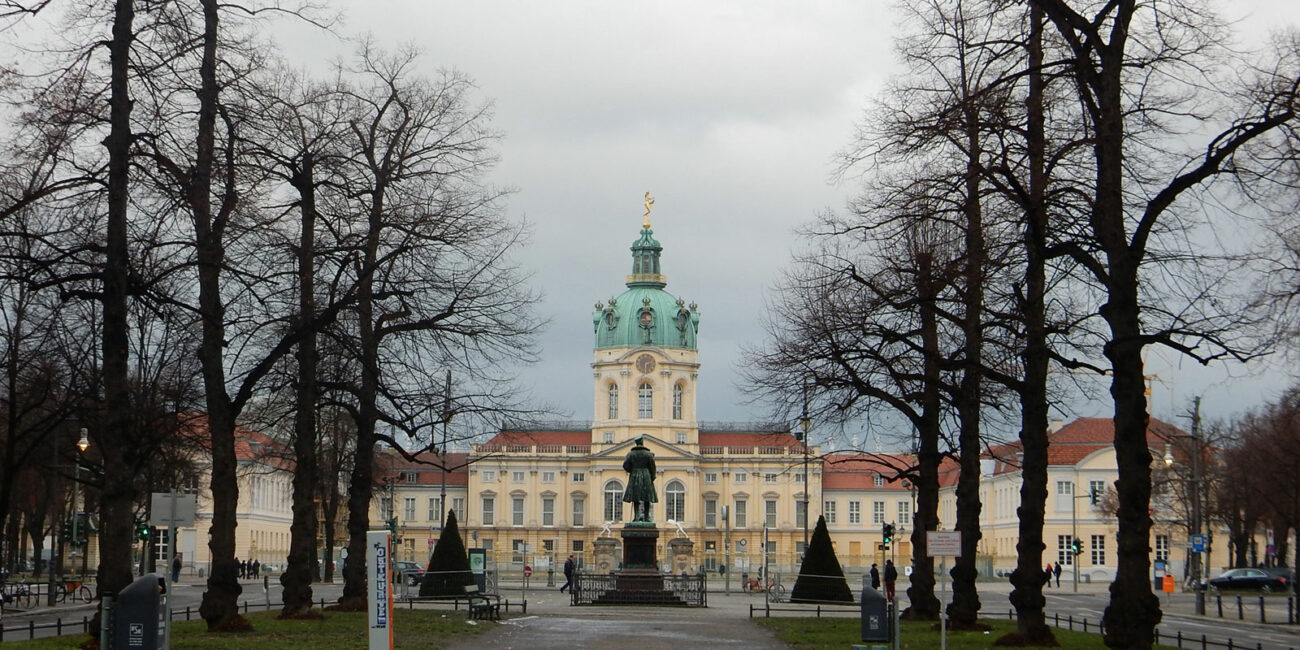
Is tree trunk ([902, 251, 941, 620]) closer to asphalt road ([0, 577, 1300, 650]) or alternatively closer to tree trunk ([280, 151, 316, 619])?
asphalt road ([0, 577, 1300, 650])

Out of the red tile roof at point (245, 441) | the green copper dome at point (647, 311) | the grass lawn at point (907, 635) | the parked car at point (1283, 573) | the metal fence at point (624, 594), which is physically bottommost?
the parked car at point (1283, 573)

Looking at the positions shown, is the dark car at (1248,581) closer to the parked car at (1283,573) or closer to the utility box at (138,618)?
the parked car at (1283,573)

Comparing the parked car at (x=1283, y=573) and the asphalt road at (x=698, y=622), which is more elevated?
the asphalt road at (x=698, y=622)

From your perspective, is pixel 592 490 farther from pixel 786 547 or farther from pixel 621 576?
pixel 621 576

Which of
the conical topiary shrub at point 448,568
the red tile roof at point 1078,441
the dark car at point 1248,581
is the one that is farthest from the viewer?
the red tile roof at point 1078,441

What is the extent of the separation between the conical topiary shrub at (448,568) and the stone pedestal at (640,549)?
18.7 ft

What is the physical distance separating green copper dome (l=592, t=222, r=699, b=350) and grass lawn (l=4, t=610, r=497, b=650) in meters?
103

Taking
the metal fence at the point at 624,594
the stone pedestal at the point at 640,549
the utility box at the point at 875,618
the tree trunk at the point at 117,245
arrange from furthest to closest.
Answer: the stone pedestal at the point at 640,549 < the metal fence at the point at 624,594 < the utility box at the point at 875,618 < the tree trunk at the point at 117,245

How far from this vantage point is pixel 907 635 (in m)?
30.9

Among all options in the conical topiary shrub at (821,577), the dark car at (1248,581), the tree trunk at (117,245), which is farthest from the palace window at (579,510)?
the tree trunk at (117,245)

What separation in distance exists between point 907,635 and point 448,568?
22736mm

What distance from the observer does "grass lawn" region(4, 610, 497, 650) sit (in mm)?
25203

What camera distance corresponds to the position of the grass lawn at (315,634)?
2520 cm

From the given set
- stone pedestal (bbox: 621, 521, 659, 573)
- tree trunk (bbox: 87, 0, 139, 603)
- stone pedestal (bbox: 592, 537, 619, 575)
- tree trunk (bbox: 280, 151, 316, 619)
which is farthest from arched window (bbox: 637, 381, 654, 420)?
tree trunk (bbox: 87, 0, 139, 603)
